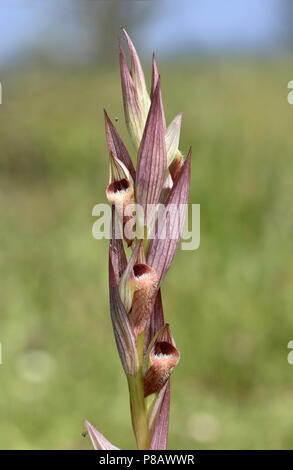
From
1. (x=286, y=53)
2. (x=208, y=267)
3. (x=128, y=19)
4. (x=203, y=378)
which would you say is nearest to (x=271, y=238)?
(x=208, y=267)

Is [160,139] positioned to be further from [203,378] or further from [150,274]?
[203,378]

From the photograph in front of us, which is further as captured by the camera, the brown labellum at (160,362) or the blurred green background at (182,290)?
the blurred green background at (182,290)

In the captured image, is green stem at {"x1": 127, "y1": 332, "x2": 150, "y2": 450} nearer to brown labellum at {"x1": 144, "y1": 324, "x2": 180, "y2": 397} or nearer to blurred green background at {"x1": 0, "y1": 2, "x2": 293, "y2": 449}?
brown labellum at {"x1": 144, "y1": 324, "x2": 180, "y2": 397}

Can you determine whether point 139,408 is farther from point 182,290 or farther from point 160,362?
point 182,290

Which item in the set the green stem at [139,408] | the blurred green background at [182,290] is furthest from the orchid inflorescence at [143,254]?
the blurred green background at [182,290]

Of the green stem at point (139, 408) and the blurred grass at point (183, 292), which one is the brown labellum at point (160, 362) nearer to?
the green stem at point (139, 408)

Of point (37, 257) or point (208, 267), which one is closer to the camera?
point (208, 267)

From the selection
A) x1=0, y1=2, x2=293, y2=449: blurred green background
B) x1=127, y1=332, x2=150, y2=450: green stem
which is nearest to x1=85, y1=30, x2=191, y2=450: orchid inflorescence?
x1=127, y1=332, x2=150, y2=450: green stem
